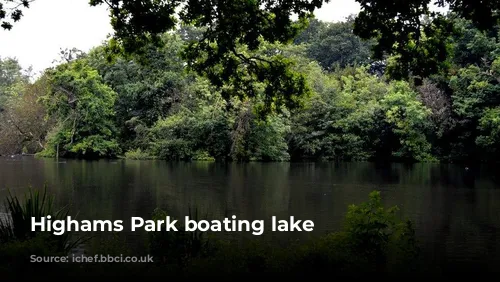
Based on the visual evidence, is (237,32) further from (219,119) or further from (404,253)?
(219,119)

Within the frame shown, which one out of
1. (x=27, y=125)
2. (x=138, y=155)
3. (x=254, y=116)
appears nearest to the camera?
(x=254, y=116)

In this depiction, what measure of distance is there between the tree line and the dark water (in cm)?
1456

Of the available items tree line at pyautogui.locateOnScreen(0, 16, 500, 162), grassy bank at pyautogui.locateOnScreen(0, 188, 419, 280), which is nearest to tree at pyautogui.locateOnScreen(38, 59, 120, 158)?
tree line at pyautogui.locateOnScreen(0, 16, 500, 162)

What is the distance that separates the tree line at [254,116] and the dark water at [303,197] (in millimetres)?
14563

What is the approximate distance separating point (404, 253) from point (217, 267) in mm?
3233

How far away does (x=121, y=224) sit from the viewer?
15.0 meters

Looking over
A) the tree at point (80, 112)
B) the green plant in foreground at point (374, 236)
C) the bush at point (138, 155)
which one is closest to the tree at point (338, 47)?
the bush at point (138, 155)

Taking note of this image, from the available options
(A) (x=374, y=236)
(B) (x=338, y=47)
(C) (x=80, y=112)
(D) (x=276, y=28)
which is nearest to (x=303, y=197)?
(D) (x=276, y=28)

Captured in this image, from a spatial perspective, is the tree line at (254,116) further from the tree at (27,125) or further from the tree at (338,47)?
the tree at (338,47)

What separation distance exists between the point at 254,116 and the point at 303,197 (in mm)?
26248

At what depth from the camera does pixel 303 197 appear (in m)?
22.1

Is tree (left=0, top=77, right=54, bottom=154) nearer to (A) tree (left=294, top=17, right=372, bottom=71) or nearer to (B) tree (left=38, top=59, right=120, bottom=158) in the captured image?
(B) tree (left=38, top=59, right=120, bottom=158)

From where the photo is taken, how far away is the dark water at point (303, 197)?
1434 centimetres

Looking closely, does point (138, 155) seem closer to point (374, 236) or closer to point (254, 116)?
point (254, 116)
